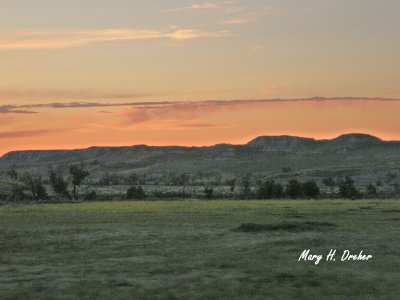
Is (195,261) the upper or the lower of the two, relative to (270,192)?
upper

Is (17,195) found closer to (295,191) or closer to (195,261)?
(295,191)

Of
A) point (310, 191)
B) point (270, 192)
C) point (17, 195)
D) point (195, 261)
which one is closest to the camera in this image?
point (195, 261)

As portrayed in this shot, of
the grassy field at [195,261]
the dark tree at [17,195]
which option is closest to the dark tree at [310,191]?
the dark tree at [17,195]

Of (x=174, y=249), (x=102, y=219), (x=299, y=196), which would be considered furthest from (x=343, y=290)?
(x=299, y=196)

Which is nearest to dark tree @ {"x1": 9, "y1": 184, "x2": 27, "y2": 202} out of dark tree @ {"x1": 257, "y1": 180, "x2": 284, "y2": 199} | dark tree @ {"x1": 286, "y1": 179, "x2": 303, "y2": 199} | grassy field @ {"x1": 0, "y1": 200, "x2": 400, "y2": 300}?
dark tree @ {"x1": 257, "y1": 180, "x2": 284, "y2": 199}

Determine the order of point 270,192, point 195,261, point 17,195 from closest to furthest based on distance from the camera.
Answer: point 195,261 → point 270,192 → point 17,195

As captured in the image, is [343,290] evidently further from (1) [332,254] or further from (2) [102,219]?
(2) [102,219]

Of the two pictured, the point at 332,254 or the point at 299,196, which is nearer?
the point at 332,254

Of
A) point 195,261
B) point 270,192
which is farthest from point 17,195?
point 195,261

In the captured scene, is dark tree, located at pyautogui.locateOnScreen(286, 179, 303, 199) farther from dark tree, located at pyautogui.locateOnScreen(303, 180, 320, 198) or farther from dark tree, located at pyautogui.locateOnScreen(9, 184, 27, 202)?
dark tree, located at pyautogui.locateOnScreen(9, 184, 27, 202)

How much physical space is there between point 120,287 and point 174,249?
10131mm

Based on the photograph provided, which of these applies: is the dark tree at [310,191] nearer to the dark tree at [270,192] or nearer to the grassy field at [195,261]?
the dark tree at [270,192]

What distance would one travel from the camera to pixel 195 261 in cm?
2819

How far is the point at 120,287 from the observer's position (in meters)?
22.5
